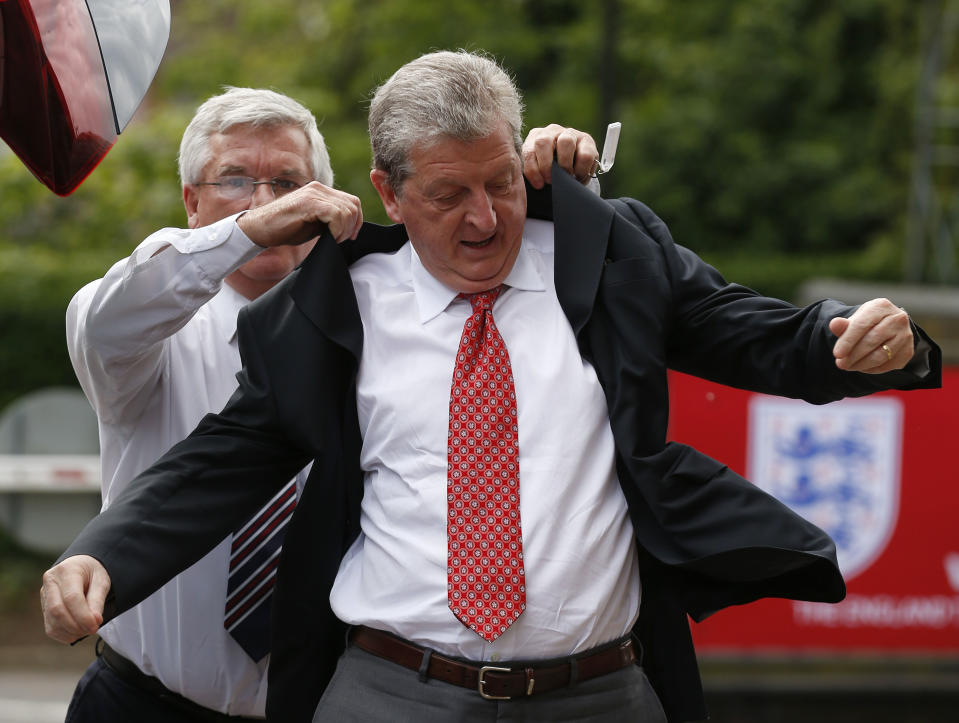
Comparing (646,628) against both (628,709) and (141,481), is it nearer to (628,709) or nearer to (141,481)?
(628,709)

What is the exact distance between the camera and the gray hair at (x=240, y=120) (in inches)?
129

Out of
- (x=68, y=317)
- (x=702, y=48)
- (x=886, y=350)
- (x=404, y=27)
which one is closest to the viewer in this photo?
(x=886, y=350)

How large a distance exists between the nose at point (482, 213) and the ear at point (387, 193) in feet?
0.64

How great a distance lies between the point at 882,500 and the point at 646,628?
12.6 ft

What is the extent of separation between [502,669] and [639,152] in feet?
44.5

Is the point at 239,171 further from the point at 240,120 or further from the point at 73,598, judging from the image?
the point at 73,598

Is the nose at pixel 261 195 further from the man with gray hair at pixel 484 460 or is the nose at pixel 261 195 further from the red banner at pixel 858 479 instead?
the red banner at pixel 858 479

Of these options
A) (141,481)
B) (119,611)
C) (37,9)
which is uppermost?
(37,9)

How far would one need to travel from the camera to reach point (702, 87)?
1573cm

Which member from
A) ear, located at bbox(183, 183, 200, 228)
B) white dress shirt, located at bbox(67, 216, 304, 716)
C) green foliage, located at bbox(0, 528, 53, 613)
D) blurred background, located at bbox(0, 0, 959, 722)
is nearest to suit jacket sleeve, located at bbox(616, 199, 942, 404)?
white dress shirt, located at bbox(67, 216, 304, 716)

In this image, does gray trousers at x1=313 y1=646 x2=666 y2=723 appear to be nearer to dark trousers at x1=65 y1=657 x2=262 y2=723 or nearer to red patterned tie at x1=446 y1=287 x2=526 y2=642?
red patterned tie at x1=446 y1=287 x2=526 y2=642

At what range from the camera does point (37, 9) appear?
7.92 feet

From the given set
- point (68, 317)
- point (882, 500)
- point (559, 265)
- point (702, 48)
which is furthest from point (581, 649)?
point (702, 48)

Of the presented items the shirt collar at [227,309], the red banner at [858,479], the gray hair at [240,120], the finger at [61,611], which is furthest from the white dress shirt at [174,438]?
the red banner at [858,479]
